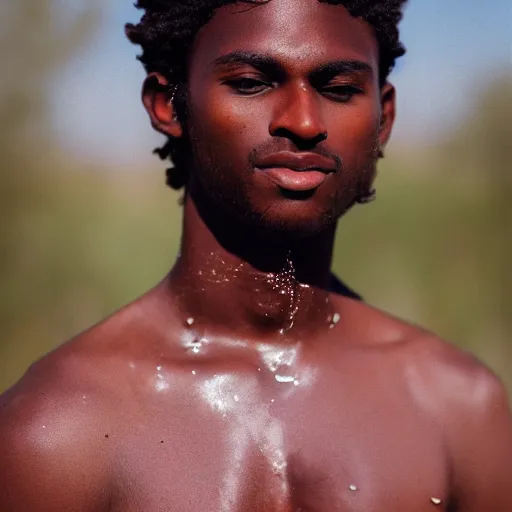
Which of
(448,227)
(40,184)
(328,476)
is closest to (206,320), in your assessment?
(328,476)

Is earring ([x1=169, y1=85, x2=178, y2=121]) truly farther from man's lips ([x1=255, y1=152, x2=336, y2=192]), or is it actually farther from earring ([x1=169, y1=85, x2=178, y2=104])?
man's lips ([x1=255, y1=152, x2=336, y2=192])

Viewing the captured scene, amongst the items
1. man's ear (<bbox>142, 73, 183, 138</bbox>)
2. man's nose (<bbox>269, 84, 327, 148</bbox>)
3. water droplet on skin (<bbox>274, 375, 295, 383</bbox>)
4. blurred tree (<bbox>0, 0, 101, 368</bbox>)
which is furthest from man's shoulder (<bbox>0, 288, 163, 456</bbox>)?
blurred tree (<bbox>0, 0, 101, 368</bbox>)

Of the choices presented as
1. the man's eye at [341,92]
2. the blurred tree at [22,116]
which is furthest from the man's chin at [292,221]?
the blurred tree at [22,116]

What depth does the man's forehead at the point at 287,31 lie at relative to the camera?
200 cm

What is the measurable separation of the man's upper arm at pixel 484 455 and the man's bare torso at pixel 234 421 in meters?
0.04

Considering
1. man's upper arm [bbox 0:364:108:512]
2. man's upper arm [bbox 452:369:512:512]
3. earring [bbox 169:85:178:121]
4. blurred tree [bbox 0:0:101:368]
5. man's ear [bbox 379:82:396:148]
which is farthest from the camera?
blurred tree [bbox 0:0:101:368]

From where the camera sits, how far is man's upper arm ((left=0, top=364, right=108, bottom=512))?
1928mm

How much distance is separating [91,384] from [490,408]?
Answer: 92 centimetres

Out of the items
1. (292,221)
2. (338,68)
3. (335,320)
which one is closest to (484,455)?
(335,320)

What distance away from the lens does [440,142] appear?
7344mm

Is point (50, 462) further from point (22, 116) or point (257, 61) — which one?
point (22, 116)

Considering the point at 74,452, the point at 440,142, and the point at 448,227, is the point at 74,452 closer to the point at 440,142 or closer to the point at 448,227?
the point at 448,227

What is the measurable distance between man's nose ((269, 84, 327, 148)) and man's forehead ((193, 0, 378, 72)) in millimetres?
76

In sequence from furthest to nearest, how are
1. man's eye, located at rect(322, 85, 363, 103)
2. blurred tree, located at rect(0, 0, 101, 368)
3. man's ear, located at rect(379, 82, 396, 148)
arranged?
1. blurred tree, located at rect(0, 0, 101, 368)
2. man's ear, located at rect(379, 82, 396, 148)
3. man's eye, located at rect(322, 85, 363, 103)
